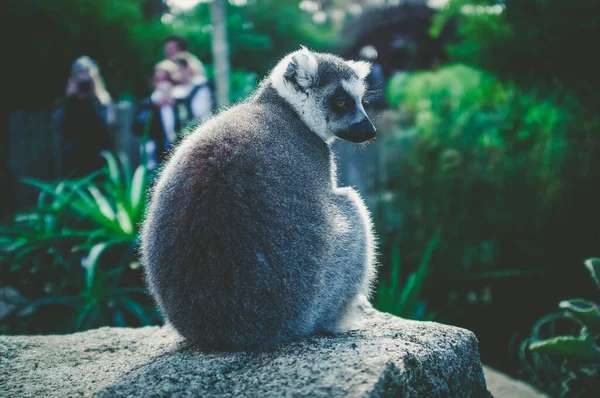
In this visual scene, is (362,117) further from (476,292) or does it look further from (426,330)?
(476,292)

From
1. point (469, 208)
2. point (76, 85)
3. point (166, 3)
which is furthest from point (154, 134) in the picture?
point (166, 3)

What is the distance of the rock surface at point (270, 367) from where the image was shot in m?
2.01

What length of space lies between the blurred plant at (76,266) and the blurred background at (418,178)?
2cm

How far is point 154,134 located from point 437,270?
3990 millimetres

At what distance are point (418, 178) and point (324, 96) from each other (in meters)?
3.66

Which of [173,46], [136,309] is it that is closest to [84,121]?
[173,46]

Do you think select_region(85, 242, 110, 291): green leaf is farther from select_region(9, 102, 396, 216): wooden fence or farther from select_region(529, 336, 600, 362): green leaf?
select_region(9, 102, 396, 216): wooden fence

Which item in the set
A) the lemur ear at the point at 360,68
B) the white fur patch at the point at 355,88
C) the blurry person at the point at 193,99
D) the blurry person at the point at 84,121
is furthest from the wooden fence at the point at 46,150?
the white fur patch at the point at 355,88

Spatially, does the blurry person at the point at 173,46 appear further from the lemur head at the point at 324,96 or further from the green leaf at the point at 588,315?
the green leaf at the point at 588,315

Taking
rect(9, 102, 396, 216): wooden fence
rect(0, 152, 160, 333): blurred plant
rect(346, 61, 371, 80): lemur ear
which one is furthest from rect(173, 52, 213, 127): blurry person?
rect(346, 61, 371, 80): lemur ear

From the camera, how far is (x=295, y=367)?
2158 mm

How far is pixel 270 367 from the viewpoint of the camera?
221cm

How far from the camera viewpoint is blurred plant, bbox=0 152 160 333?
4.55m

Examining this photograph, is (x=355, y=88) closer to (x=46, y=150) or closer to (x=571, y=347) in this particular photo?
(x=571, y=347)
